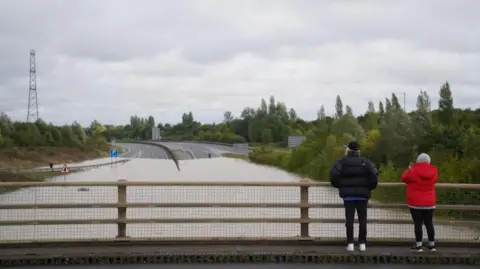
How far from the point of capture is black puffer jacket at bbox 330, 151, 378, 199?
27.3 ft

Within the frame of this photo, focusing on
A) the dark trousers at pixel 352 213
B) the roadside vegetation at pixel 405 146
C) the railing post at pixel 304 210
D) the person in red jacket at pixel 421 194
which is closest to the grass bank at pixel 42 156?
the roadside vegetation at pixel 405 146

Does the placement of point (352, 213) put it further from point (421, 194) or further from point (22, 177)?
point (22, 177)

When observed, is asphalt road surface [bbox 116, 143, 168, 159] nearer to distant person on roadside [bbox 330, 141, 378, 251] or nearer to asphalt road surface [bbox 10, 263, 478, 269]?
asphalt road surface [bbox 10, 263, 478, 269]

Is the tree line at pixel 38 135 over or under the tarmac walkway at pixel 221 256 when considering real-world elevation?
over

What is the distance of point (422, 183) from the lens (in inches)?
332

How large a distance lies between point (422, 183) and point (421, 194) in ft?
0.53

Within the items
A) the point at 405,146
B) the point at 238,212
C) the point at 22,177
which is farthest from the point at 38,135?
the point at 238,212

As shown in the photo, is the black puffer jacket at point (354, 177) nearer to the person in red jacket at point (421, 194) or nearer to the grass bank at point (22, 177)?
the person in red jacket at point (421, 194)

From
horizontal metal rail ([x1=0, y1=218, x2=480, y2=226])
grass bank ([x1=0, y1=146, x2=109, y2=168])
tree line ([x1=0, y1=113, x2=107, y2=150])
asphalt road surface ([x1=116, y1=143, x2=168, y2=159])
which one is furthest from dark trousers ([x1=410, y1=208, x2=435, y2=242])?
asphalt road surface ([x1=116, y1=143, x2=168, y2=159])

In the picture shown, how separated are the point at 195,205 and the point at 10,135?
117 metres

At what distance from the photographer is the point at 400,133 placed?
51.0 m

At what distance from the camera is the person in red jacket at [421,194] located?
27.6ft

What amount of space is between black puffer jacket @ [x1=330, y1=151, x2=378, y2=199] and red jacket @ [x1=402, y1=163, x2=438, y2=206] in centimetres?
57

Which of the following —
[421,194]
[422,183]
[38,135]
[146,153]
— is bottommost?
[146,153]
